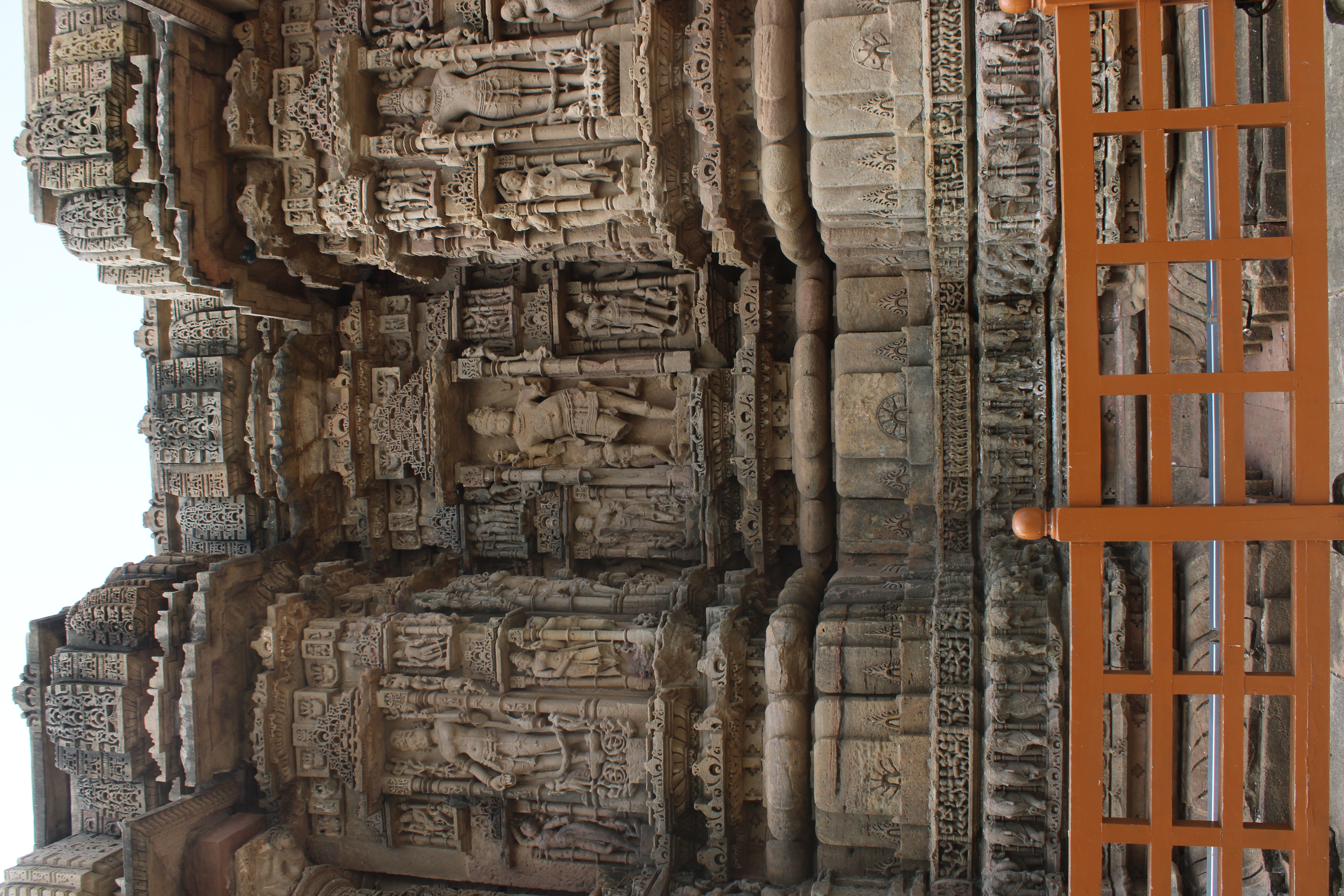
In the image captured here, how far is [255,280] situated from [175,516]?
10.1ft

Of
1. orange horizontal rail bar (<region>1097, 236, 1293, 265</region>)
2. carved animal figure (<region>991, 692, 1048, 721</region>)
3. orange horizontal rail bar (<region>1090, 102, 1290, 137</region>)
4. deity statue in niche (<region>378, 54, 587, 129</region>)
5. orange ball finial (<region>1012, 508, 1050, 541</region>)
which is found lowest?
carved animal figure (<region>991, 692, 1048, 721</region>)

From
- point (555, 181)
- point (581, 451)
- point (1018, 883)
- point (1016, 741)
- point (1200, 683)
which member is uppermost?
point (555, 181)

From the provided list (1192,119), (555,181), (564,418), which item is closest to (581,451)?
(564,418)

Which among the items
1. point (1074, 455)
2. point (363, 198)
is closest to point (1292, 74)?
point (1074, 455)

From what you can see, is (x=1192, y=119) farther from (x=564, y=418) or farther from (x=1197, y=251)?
(x=564, y=418)

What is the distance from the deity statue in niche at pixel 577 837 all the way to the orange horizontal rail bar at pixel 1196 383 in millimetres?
5738

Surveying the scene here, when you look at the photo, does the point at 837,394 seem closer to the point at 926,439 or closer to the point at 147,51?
the point at 926,439

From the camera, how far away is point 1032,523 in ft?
11.1

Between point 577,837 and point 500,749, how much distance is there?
1026 millimetres

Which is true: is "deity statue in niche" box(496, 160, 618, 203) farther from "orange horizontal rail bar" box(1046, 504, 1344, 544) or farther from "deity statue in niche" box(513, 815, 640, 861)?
"deity statue in niche" box(513, 815, 640, 861)

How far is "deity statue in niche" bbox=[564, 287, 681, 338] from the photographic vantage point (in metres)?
8.71

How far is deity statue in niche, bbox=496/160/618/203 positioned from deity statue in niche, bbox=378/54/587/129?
407mm

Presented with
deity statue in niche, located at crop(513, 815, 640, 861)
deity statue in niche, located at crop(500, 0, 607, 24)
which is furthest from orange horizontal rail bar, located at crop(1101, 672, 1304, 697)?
deity statue in niche, located at crop(500, 0, 607, 24)

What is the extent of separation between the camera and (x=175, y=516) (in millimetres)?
9633
